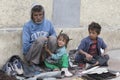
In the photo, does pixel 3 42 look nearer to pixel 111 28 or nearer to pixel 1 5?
pixel 1 5

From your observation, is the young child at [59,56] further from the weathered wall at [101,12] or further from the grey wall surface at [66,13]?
the weathered wall at [101,12]

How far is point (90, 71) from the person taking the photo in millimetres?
5898

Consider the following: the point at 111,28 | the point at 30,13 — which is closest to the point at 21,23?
the point at 30,13

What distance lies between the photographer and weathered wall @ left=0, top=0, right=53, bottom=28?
5.99 m

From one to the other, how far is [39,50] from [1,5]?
102 cm

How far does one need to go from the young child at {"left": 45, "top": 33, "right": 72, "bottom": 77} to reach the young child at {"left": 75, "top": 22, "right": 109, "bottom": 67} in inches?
21.3

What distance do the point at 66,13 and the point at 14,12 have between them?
4.27 ft

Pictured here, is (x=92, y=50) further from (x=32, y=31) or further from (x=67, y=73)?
(x=32, y=31)

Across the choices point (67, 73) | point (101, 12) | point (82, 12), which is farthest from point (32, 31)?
point (101, 12)

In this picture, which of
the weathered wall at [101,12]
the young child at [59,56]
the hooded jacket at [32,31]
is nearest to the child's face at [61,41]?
the young child at [59,56]

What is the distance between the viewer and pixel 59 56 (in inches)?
234

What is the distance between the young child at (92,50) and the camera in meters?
6.30

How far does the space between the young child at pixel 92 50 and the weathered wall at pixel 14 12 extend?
1.13 meters

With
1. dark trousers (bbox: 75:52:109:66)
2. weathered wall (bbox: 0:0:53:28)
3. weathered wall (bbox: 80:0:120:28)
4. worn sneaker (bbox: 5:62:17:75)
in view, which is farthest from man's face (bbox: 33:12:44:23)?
weathered wall (bbox: 80:0:120:28)
